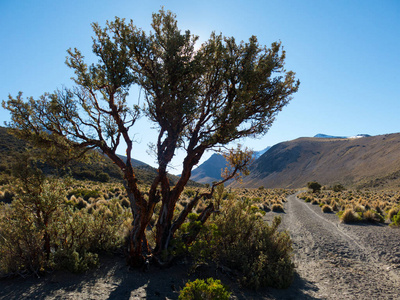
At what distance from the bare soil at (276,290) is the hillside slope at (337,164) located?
78.8 m

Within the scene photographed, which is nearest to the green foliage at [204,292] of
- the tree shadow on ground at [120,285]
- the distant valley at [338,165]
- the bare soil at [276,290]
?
the tree shadow on ground at [120,285]

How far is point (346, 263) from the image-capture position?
9438 millimetres

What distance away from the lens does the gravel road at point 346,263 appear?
7066mm

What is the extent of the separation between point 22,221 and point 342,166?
147086 mm

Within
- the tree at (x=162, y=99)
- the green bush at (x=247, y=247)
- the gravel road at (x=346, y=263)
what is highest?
the tree at (x=162, y=99)

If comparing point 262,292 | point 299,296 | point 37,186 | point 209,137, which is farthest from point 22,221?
point 299,296

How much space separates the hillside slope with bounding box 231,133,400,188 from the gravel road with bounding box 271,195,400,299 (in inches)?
2955

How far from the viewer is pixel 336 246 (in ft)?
38.2

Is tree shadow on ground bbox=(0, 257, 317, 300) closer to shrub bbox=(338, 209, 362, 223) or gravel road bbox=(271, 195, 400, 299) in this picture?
gravel road bbox=(271, 195, 400, 299)

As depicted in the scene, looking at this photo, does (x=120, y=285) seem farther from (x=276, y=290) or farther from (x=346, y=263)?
(x=346, y=263)

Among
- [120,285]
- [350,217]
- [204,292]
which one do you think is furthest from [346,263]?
[350,217]

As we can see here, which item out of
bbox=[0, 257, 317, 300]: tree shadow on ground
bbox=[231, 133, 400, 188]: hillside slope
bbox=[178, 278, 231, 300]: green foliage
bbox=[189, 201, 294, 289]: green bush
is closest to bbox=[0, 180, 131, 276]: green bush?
bbox=[0, 257, 317, 300]: tree shadow on ground

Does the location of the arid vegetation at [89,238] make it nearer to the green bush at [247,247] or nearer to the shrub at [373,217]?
the green bush at [247,247]

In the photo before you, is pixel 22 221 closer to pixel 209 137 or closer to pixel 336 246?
pixel 209 137
